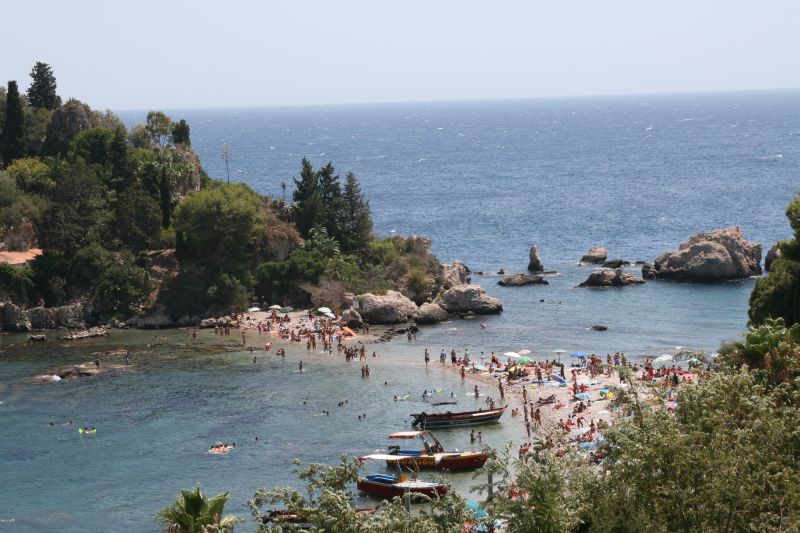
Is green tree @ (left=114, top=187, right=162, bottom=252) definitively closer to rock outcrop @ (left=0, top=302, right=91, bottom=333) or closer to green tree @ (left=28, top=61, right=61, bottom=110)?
rock outcrop @ (left=0, top=302, right=91, bottom=333)

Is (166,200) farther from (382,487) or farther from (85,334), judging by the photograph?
(382,487)

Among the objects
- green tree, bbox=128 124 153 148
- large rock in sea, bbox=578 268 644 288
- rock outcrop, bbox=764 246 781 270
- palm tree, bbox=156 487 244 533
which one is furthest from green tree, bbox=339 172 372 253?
palm tree, bbox=156 487 244 533

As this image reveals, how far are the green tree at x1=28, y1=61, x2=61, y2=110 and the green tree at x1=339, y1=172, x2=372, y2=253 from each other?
37.1 metres

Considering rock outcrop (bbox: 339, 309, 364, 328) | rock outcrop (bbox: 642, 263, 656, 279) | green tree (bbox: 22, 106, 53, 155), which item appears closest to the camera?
rock outcrop (bbox: 339, 309, 364, 328)

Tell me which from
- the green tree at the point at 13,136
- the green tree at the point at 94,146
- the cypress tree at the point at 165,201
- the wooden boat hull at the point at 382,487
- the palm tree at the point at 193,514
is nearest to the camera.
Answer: the palm tree at the point at 193,514

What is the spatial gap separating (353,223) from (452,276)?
10.0 metres

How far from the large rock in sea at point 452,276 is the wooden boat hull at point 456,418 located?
30248mm

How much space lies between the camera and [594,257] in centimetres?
9931

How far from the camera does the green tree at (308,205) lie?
86.8 m

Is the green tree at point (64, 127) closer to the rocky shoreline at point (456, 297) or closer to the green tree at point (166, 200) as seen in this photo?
the green tree at point (166, 200)

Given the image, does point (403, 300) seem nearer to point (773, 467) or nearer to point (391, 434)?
point (391, 434)

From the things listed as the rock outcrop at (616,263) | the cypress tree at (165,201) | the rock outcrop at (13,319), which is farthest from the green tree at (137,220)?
the rock outcrop at (616,263)

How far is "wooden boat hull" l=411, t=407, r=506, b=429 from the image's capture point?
174ft

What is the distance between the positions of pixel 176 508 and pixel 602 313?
54719mm
